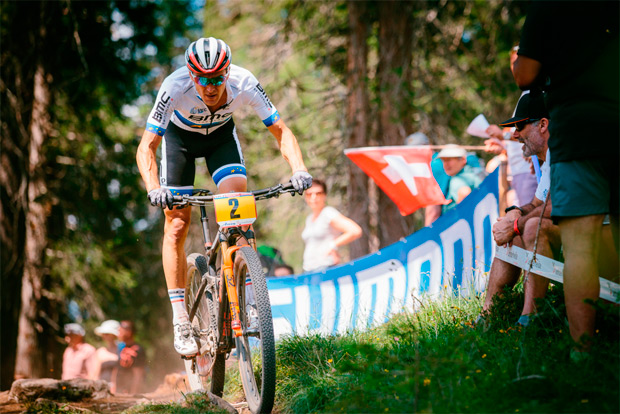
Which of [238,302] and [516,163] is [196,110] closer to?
[238,302]

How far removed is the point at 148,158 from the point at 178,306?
1.34 m

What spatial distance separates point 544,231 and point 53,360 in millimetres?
10610

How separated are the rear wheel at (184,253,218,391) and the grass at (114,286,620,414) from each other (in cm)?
49

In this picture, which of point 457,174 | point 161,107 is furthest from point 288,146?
point 457,174

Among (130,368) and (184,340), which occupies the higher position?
(184,340)

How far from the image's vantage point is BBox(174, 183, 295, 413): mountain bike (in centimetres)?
404

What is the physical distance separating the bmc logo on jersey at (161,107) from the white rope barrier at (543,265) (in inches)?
111

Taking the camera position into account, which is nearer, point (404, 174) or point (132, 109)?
point (404, 174)

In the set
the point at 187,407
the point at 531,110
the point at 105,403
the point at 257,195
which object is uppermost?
the point at 531,110

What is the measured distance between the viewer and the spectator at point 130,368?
933cm

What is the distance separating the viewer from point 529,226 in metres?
4.38

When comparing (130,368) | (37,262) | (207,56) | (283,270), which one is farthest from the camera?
(37,262)

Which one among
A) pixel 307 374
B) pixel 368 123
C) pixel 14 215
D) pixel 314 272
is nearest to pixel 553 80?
pixel 307 374

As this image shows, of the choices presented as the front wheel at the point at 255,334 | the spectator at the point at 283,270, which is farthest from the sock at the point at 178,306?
the spectator at the point at 283,270
